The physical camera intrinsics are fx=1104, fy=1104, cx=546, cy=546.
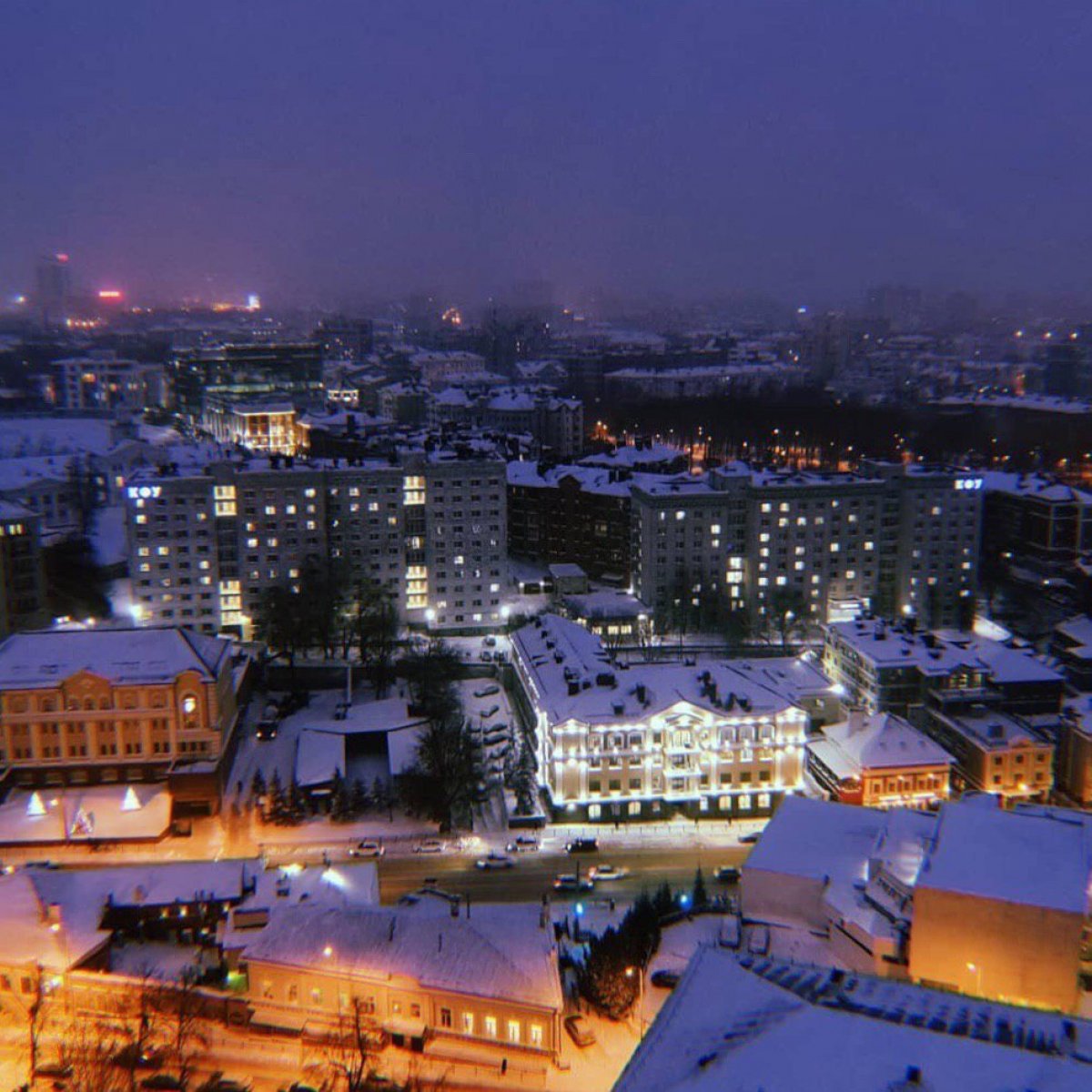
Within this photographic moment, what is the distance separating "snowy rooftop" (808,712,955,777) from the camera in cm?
2430

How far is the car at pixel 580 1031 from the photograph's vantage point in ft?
51.8

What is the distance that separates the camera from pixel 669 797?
23.8m

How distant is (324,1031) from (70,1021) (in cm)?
369

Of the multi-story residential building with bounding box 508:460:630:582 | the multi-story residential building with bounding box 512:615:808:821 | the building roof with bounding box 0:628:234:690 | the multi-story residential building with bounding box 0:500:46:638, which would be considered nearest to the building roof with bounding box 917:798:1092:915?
the multi-story residential building with bounding box 512:615:808:821

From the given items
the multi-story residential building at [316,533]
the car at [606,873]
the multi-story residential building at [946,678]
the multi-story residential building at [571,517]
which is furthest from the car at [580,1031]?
the multi-story residential building at [571,517]

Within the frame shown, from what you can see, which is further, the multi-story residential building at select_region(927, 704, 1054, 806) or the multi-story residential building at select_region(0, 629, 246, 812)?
the multi-story residential building at select_region(927, 704, 1054, 806)

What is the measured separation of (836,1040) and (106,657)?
63.1 ft

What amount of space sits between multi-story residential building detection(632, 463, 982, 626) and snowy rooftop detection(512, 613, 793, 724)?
358 inches

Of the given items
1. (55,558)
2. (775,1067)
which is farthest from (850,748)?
(55,558)

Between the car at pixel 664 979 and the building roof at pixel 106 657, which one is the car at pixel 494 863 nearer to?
the car at pixel 664 979

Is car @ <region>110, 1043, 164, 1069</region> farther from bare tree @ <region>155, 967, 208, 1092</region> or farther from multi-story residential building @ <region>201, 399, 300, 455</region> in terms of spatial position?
multi-story residential building @ <region>201, 399, 300, 455</region>

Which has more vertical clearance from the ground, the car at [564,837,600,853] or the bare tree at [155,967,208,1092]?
the bare tree at [155,967,208,1092]

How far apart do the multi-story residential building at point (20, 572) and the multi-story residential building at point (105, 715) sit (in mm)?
8192

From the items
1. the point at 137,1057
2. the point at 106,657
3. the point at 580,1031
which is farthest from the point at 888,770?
the point at 106,657
